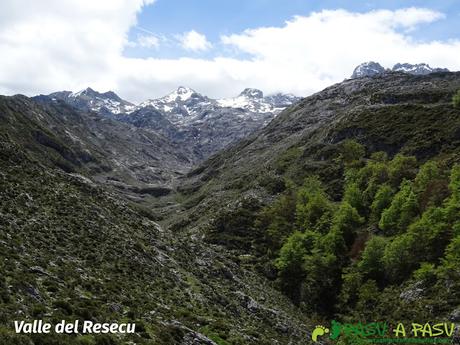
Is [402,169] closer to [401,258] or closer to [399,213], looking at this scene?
[399,213]

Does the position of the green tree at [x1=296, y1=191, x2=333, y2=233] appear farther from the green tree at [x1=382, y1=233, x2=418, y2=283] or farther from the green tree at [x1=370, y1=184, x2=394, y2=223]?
the green tree at [x1=382, y1=233, x2=418, y2=283]

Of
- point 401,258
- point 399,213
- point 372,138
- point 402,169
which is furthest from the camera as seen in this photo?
point 372,138

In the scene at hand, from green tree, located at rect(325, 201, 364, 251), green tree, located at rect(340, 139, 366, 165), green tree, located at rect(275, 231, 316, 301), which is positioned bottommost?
green tree, located at rect(275, 231, 316, 301)

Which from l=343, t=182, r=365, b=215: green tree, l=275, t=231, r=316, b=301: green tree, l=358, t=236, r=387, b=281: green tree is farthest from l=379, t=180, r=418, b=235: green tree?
l=275, t=231, r=316, b=301: green tree

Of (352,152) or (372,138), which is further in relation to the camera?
(372,138)

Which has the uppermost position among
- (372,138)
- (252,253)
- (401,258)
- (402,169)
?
(372,138)

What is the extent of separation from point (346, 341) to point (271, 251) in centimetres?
3923

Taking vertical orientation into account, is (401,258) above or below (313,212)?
below

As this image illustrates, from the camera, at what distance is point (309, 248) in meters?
80.5

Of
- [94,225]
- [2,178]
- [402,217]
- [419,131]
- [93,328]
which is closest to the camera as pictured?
[93,328]

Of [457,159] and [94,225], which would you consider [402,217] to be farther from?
[94,225]

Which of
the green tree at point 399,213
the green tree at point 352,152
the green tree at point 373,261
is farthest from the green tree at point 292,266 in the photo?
the green tree at point 352,152

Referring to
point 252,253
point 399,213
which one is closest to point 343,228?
point 399,213

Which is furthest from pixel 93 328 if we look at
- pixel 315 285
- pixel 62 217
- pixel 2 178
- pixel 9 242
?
pixel 315 285
